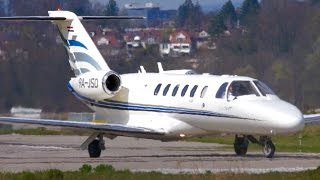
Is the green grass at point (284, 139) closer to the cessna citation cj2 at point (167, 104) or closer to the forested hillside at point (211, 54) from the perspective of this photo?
the cessna citation cj2 at point (167, 104)

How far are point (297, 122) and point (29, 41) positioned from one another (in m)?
22.3

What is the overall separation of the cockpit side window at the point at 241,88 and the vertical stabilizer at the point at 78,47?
5648 millimetres

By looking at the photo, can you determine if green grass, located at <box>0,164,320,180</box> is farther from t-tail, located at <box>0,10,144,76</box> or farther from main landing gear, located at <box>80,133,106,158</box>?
t-tail, located at <box>0,10,144,76</box>

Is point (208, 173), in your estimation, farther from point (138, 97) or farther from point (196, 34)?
point (196, 34)

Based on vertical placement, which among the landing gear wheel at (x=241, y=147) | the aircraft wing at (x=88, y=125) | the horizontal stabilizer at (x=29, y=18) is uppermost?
the horizontal stabilizer at (x=29, y=18)

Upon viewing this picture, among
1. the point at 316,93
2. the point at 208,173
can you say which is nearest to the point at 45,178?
the point at 208,173

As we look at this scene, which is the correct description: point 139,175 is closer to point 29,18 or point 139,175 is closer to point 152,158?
point 152,158

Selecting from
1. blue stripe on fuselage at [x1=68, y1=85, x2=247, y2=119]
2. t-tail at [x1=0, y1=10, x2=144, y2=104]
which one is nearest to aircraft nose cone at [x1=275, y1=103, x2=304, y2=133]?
blue stripe on fuselage at [x1=68, y1=85, x2=247, y2=119]

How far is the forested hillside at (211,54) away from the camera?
46844 millimetres

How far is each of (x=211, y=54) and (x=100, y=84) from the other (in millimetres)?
31765

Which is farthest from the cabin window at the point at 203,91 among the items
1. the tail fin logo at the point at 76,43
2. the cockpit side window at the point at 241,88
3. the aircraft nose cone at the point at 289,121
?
the tail fin logo at the point at 76,43

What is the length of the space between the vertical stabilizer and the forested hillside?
8146 millimetres

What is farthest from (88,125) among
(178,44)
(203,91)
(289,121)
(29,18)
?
(178,44)

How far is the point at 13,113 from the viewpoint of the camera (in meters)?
47.5
